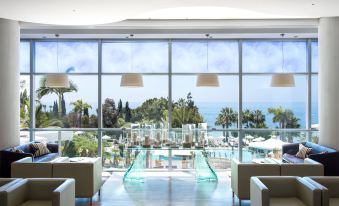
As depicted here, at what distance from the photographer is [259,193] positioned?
4.93m

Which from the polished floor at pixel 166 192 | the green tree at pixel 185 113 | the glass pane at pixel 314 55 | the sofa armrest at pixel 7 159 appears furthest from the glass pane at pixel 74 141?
the glass pane at pixel 314 55

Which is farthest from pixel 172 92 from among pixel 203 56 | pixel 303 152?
pixel 303 152

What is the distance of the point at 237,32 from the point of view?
9352 mm

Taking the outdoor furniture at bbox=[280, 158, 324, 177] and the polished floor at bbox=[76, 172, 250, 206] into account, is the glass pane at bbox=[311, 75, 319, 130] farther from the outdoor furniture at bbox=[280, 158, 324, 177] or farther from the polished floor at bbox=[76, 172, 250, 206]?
the outdoor furniture at bbox=[280, 158, 324, 177]

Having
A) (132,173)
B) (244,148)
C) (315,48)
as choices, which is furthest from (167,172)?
(315,48)

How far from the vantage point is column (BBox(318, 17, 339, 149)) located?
814 cm

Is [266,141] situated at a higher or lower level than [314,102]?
lower

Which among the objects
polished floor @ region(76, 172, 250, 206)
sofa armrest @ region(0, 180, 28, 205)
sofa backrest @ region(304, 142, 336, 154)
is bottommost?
polished floor @ region(76, 172, 250, 206)

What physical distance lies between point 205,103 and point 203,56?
4.08 feet

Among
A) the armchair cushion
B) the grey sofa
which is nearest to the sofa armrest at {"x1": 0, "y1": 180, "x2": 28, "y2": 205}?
the grey sofa

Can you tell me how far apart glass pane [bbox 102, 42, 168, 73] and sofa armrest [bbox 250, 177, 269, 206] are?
17.6 feet

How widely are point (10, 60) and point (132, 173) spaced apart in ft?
11.7

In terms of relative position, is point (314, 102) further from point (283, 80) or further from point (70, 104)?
point (70, 104)

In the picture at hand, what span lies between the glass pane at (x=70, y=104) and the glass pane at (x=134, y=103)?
317mm
